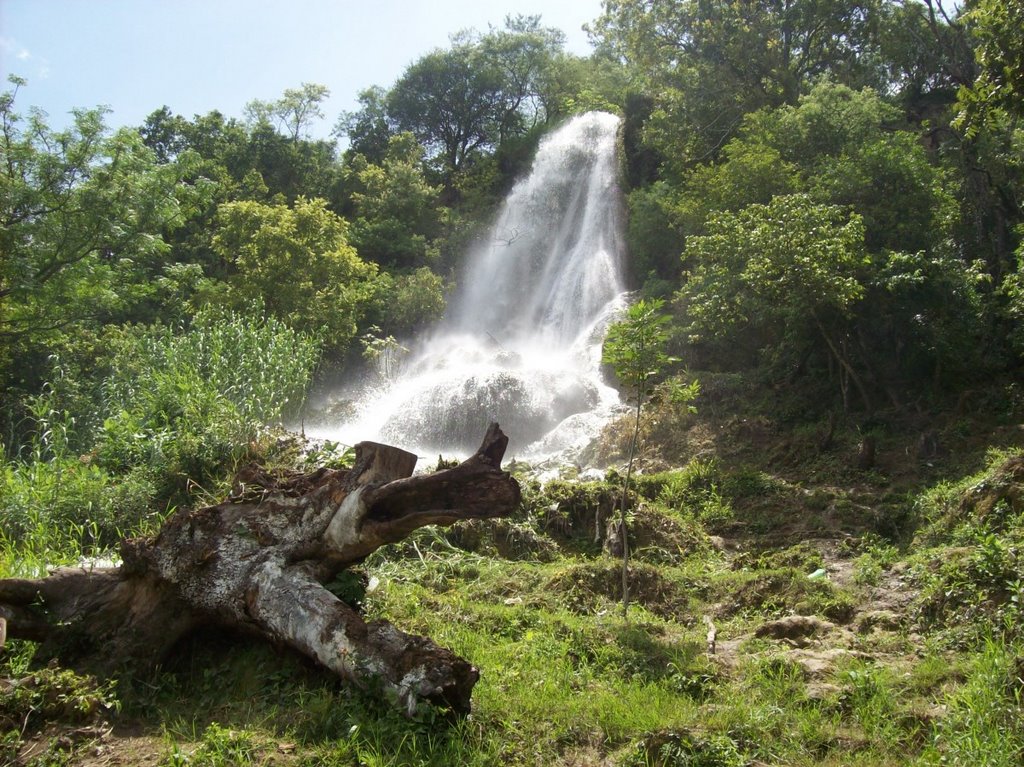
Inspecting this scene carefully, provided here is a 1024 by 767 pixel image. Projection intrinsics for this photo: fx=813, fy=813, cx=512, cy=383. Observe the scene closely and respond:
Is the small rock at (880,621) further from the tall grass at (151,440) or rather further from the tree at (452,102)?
the tree at (452,102)

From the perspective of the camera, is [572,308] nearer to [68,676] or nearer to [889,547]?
[889,547]

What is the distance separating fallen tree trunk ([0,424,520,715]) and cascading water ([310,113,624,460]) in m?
9.21

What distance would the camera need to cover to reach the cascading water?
1602cm

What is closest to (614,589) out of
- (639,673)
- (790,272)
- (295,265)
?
(639,673)

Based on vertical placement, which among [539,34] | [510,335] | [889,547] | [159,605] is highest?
[539,34]

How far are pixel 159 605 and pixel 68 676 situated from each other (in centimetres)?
71

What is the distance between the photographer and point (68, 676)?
426cm

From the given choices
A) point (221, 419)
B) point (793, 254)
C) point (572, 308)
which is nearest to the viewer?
point (221, 419)

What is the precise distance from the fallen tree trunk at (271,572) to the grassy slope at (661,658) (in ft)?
0.79

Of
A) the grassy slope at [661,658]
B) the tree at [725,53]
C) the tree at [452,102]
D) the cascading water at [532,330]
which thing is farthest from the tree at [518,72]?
the grassy slope at [661,658]

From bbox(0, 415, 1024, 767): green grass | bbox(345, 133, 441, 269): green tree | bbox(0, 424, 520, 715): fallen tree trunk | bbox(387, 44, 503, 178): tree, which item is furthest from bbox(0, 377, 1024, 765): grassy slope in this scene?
bbox(387, 44, 503, 178): tree

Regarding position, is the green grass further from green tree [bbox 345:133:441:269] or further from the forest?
green tree [bbox 345:133:441:269]

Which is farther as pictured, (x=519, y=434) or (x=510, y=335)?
(x=510, y=335)

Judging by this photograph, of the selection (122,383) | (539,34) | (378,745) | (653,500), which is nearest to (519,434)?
(653,500)
